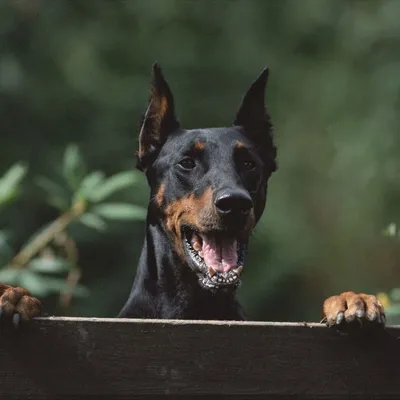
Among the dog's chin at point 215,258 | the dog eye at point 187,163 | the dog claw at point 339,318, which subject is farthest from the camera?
the dog eye at point 187,163

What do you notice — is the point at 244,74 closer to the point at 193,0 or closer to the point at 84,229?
the point at 193,0

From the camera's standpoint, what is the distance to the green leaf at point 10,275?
4883 millimetres

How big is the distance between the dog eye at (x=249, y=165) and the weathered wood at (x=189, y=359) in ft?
3.67

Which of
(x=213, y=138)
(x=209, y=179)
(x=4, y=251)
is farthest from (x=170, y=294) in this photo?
(x=4, y=251)

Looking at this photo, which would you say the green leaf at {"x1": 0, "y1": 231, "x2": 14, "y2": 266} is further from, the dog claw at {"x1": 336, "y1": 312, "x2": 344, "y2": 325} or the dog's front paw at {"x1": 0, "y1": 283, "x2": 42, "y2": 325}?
the dog claw at {"x1": 336, "y1": 312, "x2": 344, "y2": 325}

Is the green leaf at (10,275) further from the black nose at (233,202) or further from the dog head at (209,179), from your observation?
the black nose at (233,202)

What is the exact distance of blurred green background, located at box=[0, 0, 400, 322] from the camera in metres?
10.7

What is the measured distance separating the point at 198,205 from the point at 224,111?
28.6ft

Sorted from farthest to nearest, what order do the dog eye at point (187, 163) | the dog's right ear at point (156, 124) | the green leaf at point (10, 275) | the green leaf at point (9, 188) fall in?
the green leaf at point (10, 275) < the green leaf at point (9, 188) < the dog's right ear at point (156, 124) < the dog eye at point (187, 163)

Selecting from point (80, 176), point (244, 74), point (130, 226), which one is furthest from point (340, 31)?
point (80, 176)

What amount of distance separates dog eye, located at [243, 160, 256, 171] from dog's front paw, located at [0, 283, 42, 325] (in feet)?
4.07

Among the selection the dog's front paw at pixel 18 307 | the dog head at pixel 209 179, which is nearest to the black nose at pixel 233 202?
the dog head at pixel 209 179

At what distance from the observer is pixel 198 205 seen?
4.04m

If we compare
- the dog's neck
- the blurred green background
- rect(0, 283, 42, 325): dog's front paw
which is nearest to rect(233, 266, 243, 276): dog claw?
the dog's neck
